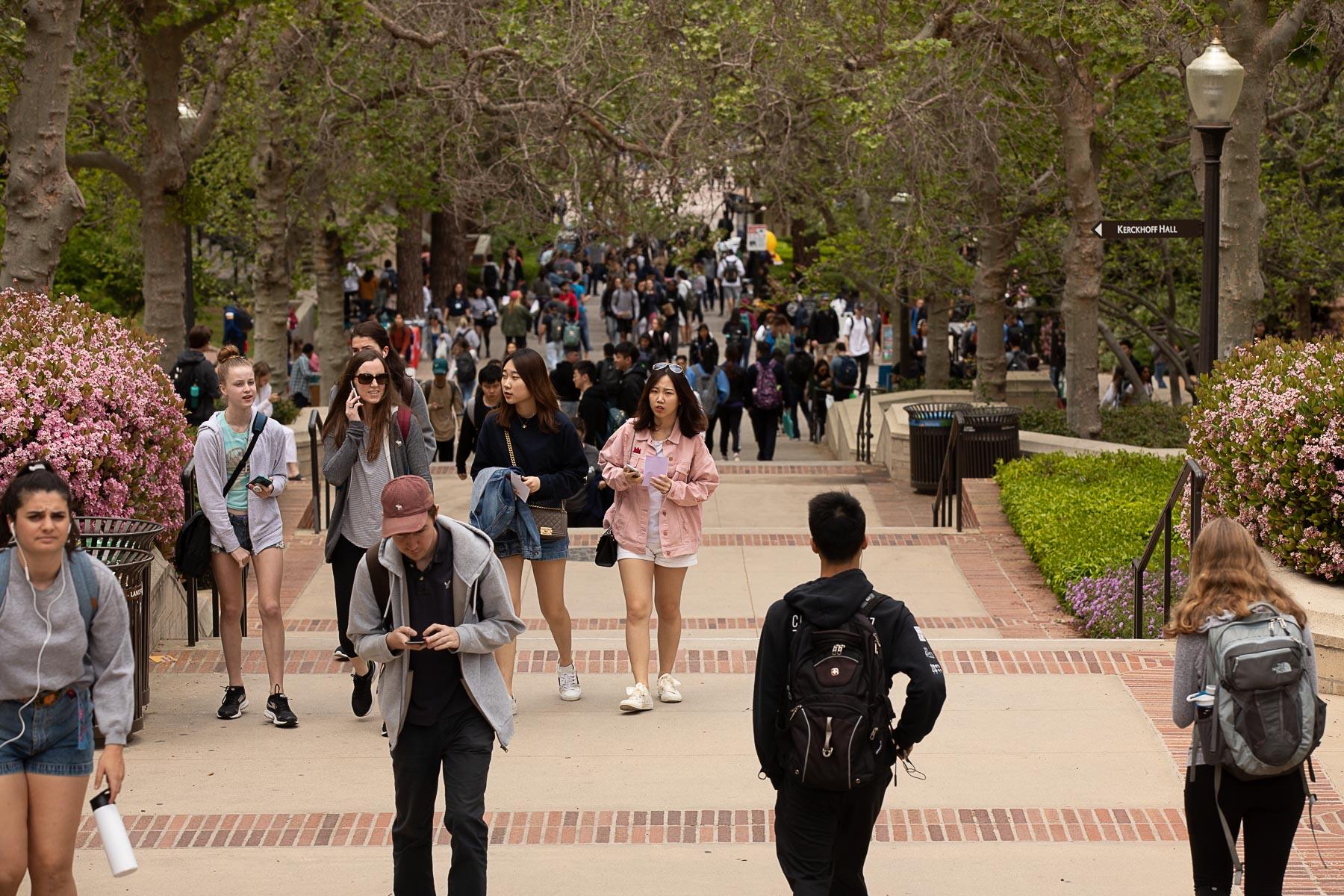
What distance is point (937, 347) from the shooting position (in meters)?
25.0

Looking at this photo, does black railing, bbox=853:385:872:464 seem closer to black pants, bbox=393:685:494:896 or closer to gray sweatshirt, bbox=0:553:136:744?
black pants, bbox=393:685:494:896

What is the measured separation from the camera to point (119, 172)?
16.7 meters

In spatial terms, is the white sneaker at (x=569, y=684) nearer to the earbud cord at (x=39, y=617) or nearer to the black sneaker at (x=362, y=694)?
the black sneaker at (x=362, y=694)

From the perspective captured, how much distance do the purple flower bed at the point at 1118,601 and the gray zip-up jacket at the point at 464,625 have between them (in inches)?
219

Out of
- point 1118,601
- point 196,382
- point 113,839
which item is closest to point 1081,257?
point 1118,601

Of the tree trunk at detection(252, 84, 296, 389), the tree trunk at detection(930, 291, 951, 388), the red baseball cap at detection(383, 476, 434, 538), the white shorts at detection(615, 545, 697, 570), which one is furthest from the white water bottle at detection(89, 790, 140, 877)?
the tree trunk at detection(930, 291, 951, 388)

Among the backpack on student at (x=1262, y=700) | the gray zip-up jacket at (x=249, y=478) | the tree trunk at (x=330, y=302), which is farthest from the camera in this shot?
the tree trunk at (x=330, y=302)

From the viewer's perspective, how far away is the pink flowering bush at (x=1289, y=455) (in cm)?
878

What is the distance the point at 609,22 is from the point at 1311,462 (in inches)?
475

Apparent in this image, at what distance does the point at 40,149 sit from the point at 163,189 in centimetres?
524

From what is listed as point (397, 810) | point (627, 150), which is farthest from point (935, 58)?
point (397, 810)

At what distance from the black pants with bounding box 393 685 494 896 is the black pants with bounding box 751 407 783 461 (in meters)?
17.3

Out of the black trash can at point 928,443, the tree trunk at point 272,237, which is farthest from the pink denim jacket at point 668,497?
the tree trunk at point 272,237

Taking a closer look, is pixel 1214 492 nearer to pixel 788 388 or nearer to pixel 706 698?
pixel 706 698
